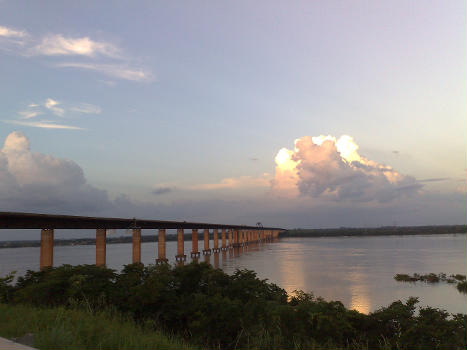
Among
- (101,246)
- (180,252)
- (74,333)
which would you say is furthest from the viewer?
(180,252)

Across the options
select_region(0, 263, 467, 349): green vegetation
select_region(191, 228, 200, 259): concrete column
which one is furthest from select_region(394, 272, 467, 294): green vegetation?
select_region(191, 228, 200, 259): concrete column

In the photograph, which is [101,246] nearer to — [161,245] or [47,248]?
[47,248]

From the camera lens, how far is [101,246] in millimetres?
61250

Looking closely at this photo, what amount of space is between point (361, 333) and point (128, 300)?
11476 millimetres

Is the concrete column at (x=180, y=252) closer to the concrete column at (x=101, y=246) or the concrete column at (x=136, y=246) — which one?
the concrete column at (x=136, y=246)

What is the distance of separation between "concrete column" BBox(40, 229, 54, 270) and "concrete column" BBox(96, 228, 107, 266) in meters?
11.3

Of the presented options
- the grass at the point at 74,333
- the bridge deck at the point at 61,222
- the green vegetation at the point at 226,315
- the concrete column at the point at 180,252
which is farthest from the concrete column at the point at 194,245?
the grass at the point at 74,333

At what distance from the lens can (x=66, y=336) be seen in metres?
8.39

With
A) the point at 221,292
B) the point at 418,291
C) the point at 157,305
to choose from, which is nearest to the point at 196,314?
the point at 157,305

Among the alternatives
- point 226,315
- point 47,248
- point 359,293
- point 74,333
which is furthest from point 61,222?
point 74,333

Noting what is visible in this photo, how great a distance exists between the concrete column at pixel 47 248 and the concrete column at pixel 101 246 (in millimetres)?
11310

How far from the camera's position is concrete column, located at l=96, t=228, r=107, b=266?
5959 cm

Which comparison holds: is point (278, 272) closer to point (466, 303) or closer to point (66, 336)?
point (466, 303)

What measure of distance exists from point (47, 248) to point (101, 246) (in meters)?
14.4
